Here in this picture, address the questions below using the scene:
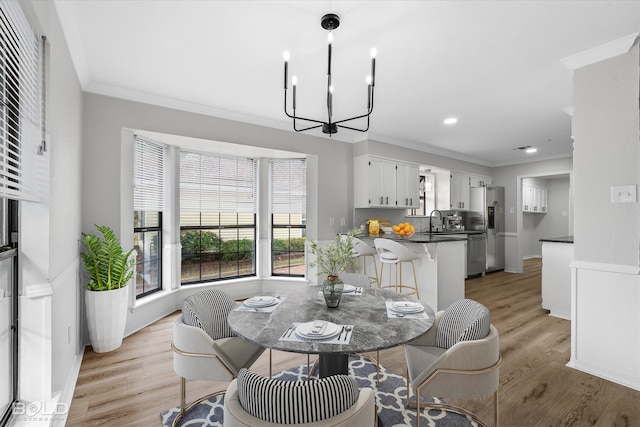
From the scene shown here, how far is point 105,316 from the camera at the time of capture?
2793mm

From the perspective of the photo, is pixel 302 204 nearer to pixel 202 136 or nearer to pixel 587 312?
pixel 202 136

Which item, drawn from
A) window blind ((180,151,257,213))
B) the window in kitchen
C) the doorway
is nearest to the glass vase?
window blind ((180,151,257,213))

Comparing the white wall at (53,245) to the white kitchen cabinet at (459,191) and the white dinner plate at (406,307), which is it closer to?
the white dinner plate at (406,307)

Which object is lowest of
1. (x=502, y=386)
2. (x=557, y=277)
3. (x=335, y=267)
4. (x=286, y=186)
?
(x=502, y=386)

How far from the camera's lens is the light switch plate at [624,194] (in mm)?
2271

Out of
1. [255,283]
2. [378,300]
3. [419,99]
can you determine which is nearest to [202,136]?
[255,283]

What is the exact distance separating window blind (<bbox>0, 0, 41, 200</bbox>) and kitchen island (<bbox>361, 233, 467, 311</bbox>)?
3416 mm

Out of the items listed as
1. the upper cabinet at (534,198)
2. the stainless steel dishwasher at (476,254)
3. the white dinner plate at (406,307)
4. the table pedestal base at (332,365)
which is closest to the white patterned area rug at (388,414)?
the table pedestal base at (332,365)

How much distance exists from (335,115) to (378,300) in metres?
2.64

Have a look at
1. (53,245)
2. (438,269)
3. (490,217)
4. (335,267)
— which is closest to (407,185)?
(438,269)

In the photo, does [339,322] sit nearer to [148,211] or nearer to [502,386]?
[502,386]

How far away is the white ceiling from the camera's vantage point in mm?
2010

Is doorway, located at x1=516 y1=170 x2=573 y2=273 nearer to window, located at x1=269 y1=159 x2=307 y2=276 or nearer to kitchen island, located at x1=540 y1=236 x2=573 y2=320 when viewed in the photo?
kitchen island, located at x1=540 y1=236 x2=573 y2=320

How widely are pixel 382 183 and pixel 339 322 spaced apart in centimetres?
370
